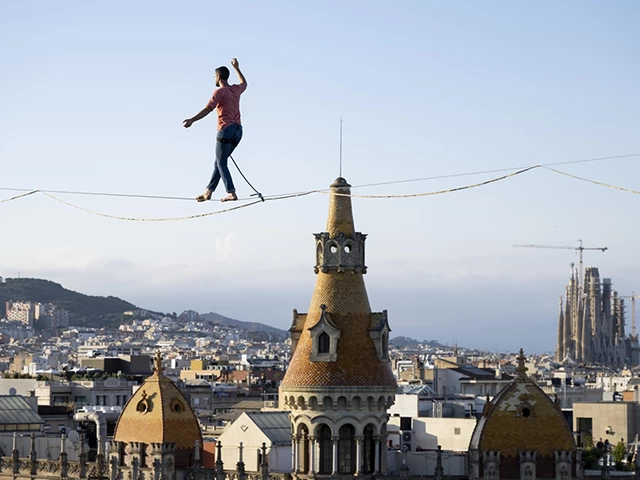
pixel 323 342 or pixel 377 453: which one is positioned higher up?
pixel 323 342

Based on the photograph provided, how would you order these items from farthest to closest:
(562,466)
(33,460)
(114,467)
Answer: (33,460) < (114,467) < (562,466)

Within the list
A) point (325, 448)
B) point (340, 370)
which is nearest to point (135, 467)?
point (325, 448)

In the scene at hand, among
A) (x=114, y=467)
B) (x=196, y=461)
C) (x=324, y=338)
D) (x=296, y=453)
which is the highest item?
(x=324, y=338)

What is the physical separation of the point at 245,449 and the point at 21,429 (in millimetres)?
16036

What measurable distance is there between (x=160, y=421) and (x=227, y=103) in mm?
35389

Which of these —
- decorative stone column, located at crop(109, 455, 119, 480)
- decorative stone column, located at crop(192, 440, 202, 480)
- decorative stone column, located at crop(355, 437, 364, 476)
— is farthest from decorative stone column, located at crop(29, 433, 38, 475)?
decorative stone column, located at crop(355, 437, 364, 476)

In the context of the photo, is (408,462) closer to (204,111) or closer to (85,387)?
(204,111)

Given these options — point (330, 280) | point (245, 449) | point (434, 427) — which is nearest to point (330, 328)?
point (330, 280)

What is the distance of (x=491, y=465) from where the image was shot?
63531mm

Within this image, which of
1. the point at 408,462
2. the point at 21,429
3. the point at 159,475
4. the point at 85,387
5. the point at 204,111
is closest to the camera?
the point at 204,111

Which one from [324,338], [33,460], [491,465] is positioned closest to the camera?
[491,465]

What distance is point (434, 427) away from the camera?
92.9 metres

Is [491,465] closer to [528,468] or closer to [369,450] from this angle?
[528,468]

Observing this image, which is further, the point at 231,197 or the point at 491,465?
the point at 491,465
